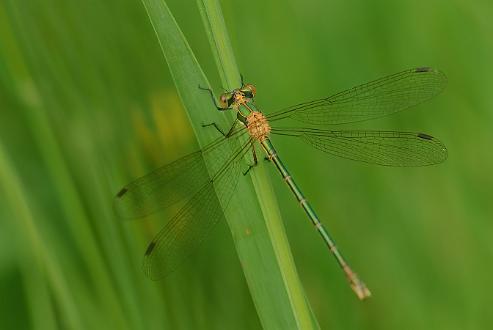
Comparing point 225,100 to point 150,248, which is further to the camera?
point 225,100

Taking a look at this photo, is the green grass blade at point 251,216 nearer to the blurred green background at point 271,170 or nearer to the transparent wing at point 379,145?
the blurred green background at point 271,170

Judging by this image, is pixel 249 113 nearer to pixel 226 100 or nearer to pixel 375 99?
pixel 226 100

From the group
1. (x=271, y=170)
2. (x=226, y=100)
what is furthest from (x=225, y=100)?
(x=271, y=170)

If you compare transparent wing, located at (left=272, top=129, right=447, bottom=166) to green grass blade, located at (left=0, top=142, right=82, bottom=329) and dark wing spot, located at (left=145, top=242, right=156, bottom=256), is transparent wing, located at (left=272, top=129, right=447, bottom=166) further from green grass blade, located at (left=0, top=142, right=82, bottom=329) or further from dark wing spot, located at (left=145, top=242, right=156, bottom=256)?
green grass blade, located at (left=0, top=142, right=82, bottom=329)

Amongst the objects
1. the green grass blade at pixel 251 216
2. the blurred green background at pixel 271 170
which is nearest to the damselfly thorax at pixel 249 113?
the blurred green background at pixel 271 170

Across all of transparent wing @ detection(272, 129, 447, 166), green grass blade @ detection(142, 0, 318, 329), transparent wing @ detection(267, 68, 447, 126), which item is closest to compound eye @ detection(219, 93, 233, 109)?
green grass blade @ detection(142, 0, 318, 329)

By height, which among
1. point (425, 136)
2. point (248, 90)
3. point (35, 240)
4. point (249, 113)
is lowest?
point (425, 136)

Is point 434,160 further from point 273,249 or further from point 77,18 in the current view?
point 77,18

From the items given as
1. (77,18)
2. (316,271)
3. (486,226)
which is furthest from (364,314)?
(77,18)
